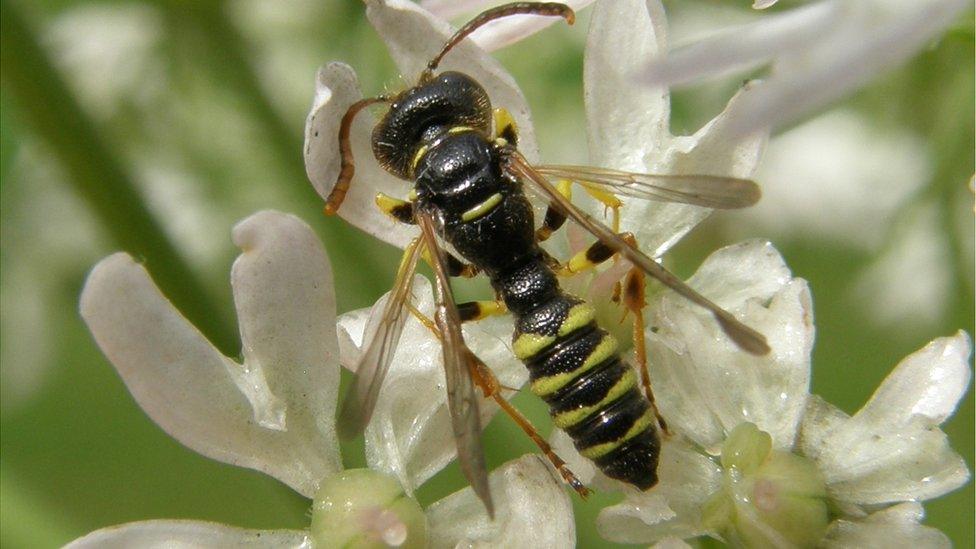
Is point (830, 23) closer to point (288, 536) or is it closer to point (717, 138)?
point (717, 138)

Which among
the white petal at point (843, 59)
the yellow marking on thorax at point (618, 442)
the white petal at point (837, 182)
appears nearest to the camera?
the white petal at point (843, 59)

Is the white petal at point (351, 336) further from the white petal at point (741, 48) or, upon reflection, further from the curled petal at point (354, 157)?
the white petal at point (741, 48)

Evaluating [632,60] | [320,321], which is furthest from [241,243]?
[632,60]

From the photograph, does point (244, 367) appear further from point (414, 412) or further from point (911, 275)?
point (911, 275)

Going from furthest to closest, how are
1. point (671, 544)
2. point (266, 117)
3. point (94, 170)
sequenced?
point (266, 117) → point (94, 170) → point (671, 544)

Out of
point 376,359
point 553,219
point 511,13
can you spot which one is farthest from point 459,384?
point 511,13

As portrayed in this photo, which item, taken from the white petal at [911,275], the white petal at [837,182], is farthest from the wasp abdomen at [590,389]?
the white petal at [837,182]
